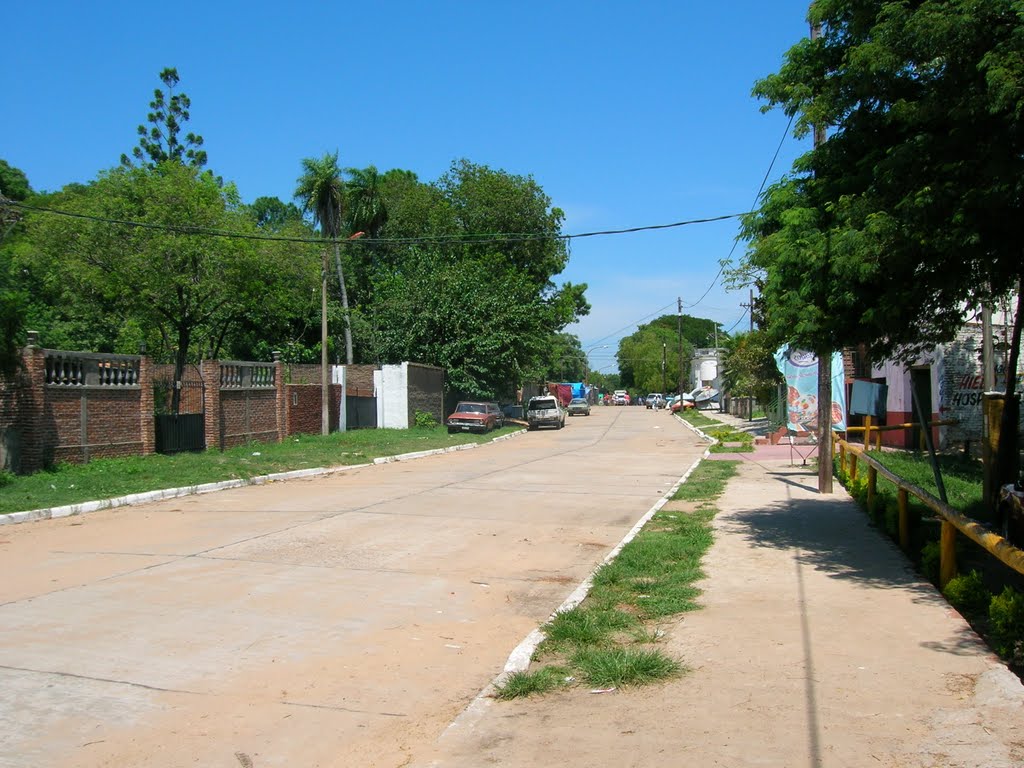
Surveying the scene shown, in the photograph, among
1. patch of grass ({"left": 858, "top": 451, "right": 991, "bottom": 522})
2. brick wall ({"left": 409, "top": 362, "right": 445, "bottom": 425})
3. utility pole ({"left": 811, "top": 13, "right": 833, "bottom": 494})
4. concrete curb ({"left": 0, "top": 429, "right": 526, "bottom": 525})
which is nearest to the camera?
patch of grass ({"left": 858, "top": 451, "right": 991, "bottom": 522})

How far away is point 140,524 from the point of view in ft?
42.6

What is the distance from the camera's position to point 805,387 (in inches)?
858

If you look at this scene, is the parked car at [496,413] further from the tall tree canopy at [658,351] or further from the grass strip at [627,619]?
the tall tree canopy at [658,351]

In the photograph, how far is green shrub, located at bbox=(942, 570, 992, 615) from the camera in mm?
7129

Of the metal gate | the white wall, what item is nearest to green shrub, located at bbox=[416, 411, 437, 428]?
the white wall

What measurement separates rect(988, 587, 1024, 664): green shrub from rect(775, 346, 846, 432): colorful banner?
14786 millimetres

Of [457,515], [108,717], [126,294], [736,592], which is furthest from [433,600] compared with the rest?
[126,294]

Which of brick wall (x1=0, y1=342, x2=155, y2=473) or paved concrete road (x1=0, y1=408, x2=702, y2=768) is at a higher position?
brick wall (x1=0, y1=342, x2=155, y2=473)

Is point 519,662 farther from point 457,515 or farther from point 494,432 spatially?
point 494,432

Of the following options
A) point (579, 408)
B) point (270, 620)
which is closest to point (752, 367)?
point (579, 408)

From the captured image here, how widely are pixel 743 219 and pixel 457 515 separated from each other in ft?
20.5

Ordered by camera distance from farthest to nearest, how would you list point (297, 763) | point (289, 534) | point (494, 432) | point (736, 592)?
point (494, 432)
point (289, 534)
point (736, 592)
point (297, 763)

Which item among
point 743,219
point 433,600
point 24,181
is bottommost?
point 433,600

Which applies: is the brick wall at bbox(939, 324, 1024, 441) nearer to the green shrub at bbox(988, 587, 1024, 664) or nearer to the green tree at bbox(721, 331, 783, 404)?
the green tree at bbox(721, 331, 783, 404)
